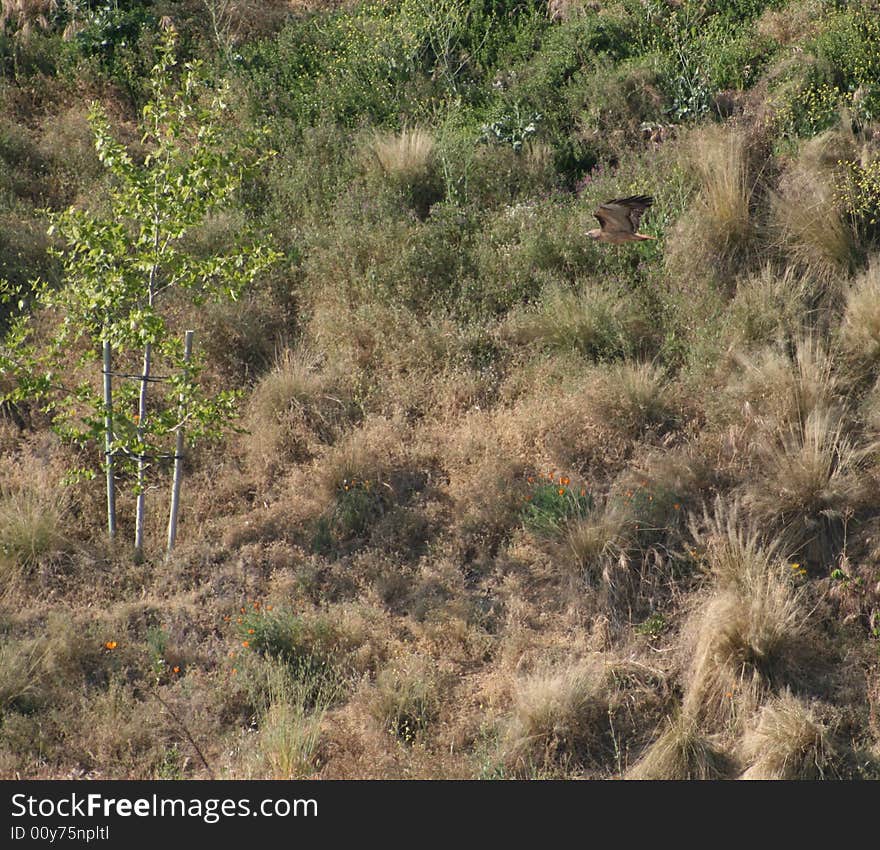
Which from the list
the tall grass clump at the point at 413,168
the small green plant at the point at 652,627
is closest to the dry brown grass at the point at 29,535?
the small green plant at the point at 652,627

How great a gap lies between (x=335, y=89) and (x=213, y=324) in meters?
3.45

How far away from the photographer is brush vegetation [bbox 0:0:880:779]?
20.4ft

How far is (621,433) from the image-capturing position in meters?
7.67

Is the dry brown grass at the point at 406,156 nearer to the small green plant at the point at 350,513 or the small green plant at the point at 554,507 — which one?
the small green plant at the point at 350,513

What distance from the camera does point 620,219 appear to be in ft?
26.2

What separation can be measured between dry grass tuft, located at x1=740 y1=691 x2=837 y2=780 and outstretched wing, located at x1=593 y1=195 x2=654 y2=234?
3592 millimetres

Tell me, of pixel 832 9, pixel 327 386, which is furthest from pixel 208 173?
pixel 832 9

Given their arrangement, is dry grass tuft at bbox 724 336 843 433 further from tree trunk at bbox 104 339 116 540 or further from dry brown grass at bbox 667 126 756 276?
tree trunk at bbox 104 339 116 540

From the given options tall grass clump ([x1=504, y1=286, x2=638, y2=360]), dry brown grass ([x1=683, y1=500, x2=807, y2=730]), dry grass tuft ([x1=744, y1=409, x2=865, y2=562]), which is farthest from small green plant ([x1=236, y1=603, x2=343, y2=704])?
tall grass clump ([x1=504, y1=286, x2=638, y2=360])

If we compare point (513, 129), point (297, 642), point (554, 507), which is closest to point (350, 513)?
point (297, 642)

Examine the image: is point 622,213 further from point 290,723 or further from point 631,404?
point 290,723

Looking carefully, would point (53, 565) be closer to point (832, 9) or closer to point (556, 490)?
point (556, 490)

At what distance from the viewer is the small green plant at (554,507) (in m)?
7.05

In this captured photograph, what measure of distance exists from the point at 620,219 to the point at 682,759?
395cm
